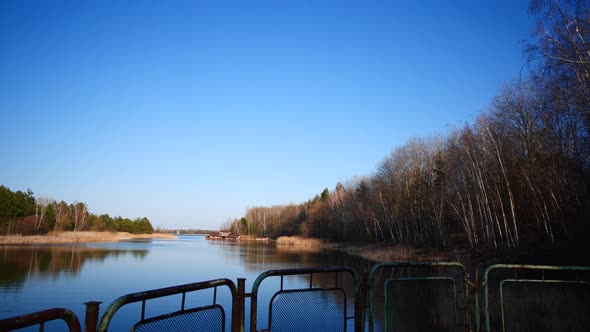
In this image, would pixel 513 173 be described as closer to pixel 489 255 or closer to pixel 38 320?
pixel 489 255

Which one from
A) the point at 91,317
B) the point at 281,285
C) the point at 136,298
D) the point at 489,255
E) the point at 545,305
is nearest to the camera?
the point at 91,317

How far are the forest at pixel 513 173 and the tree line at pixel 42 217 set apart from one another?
5268cm

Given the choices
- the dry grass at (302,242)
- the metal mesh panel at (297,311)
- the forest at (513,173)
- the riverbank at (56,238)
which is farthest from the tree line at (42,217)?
the metal mesh panel at (297,311)

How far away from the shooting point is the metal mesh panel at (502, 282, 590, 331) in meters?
5.65

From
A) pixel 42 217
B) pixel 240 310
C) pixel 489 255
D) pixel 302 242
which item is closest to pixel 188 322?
pixel 240 310

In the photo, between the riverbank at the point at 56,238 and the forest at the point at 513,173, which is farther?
the riverbank at the point at 56,238

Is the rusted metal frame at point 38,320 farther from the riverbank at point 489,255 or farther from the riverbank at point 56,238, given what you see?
the riverbank at point 56,238

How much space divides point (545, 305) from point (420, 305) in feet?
6.03

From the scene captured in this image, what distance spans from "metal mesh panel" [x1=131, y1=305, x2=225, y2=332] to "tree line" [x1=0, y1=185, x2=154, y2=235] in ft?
222

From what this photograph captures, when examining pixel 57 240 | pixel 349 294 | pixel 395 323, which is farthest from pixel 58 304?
pixel 57 240

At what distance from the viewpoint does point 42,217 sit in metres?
66.8

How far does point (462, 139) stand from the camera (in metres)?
32.7

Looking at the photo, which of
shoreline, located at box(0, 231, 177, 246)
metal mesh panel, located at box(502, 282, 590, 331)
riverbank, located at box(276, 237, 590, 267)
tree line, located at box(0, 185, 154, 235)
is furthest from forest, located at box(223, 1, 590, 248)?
tree line, located at box(0, 185, 154, 235)

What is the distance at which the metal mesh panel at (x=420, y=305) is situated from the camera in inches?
213
